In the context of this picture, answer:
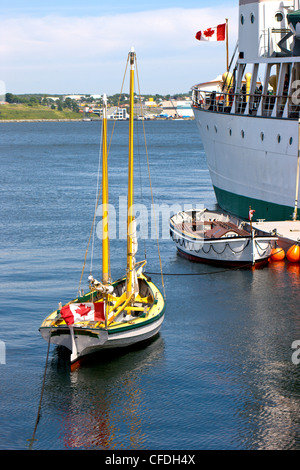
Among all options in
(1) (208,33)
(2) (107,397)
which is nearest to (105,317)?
(2) (107,397)

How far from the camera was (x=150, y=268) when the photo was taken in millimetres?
42344

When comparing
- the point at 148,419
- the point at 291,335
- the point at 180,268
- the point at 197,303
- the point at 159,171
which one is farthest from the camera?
the point at 159,171

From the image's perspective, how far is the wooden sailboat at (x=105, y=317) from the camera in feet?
87.4

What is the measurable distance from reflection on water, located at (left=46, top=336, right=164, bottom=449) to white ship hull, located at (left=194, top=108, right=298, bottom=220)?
21.4 m

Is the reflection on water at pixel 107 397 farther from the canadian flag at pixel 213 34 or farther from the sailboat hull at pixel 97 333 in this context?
the canadian flag at pixel 213 34

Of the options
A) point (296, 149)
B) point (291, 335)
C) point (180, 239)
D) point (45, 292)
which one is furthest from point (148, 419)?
point (296, 149)

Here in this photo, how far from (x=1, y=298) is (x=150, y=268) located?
9792 millimetres

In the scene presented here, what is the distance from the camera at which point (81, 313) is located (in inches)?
1076

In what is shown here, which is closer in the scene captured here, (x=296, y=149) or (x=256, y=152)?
(x=296, y=149)

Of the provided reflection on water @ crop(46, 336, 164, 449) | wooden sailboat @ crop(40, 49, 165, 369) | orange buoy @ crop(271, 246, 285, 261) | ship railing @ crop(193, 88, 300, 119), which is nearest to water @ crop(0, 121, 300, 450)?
reflection on water @ crop(46, 336, 164, 449)

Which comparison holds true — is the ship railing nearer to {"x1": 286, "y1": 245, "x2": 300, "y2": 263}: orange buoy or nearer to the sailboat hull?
{"x1": 286, "y1": 245, "x2": 300, "y2": 263}: orange buoy

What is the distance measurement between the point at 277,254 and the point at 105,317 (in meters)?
17.8
